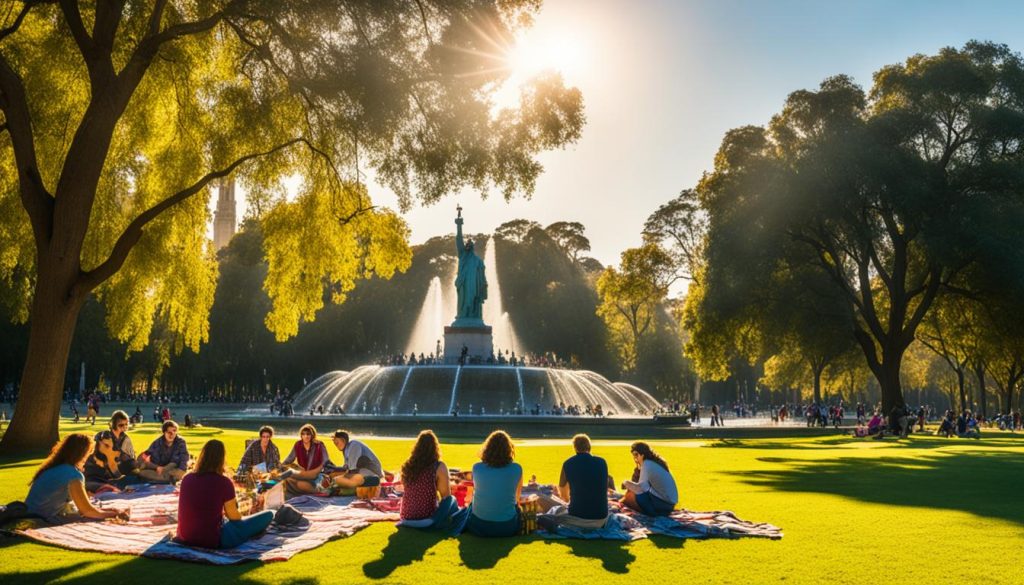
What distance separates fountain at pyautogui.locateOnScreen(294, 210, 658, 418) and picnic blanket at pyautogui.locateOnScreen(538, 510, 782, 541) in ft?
88.7

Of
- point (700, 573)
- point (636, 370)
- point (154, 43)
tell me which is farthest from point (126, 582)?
point (636, 370)

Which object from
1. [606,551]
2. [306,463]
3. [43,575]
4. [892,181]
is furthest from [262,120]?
[892,181]

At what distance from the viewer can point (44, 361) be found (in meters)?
17.8

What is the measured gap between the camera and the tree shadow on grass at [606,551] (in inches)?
329

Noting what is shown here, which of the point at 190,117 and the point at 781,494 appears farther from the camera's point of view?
the point at 190,117

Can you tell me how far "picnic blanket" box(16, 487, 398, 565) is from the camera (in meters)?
8.56

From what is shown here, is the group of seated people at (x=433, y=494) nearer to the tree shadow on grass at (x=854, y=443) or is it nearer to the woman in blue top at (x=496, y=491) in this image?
the woman in blue top at (x=496, y=491)

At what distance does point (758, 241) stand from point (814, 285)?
473 cm

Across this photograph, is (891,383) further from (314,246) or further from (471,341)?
(314,246)

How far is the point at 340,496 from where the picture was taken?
514 inches

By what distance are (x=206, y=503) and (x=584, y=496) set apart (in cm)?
418

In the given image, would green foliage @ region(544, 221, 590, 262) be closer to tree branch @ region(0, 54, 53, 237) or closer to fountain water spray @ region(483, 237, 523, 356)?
fountain water spray @ region(483, 237, 523, 356)

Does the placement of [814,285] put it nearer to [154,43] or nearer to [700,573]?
[154,43]

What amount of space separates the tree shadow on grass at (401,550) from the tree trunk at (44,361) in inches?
450
